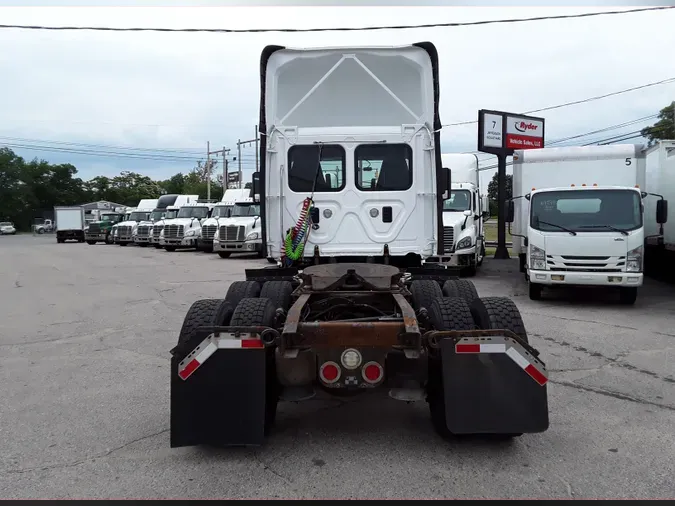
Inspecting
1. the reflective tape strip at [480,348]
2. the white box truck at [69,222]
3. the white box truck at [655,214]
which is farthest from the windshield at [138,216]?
the reflective tape strip at [480,348]

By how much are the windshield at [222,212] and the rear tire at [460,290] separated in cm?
2202

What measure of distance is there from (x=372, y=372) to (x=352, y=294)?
40.3 inches

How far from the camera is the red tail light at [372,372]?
14.5 feet

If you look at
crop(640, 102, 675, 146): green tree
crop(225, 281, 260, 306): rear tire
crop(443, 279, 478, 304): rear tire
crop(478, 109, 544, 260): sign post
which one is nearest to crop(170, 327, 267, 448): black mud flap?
crop(225, 281, 260, 306): rear tire

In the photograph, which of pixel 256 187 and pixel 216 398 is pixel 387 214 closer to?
pixel 256 187

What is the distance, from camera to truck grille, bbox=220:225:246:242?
979 inches

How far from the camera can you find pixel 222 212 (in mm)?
28219

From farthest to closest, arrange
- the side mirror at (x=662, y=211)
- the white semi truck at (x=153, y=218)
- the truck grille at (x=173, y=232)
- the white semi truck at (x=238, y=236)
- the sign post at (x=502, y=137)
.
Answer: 1. the white semi truck at (x=153, y=218)
2. the truck grille at (x=173, y=232)
3. the white semi truck at (x=238, y=236)
4. the sign post at (x=502, y=137)
5. the side mirror at (x=662, y=211)

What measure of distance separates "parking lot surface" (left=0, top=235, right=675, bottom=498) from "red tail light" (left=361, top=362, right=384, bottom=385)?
542 millimetres

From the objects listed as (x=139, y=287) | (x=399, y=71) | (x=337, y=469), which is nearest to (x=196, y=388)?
(x=337, y=469)

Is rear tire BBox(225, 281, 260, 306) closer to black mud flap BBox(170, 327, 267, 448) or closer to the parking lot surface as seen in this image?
the parking lot surface

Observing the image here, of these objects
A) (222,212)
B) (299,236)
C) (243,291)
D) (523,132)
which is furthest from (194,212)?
(243,291)

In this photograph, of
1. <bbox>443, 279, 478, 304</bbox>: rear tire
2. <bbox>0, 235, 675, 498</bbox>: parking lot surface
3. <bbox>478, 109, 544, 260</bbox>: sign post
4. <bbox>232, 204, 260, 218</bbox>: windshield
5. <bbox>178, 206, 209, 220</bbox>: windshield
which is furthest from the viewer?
<bbox>178, 206, 209, 220</bbox>: windshield

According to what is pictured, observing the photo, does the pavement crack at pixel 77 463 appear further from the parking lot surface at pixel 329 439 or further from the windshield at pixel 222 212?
the windshield at pixel 222 212
